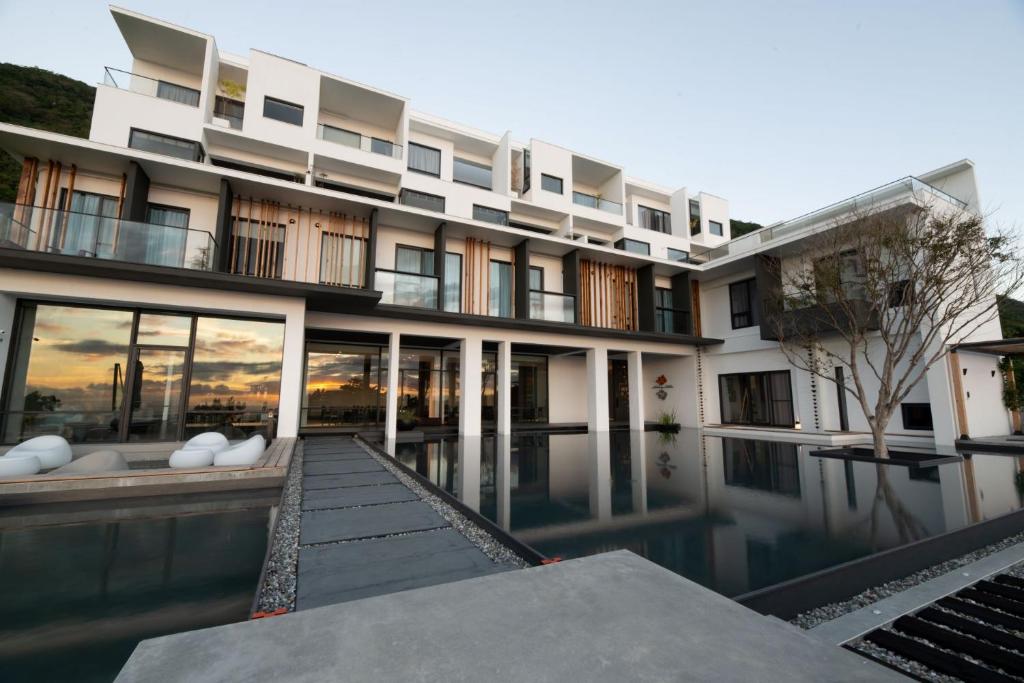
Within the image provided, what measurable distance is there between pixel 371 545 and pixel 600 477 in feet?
13.4

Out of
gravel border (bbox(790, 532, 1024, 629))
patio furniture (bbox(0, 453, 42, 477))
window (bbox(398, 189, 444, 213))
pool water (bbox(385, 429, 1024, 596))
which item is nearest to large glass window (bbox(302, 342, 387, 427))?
pool water (bbox(385, 429, 1024, 596))

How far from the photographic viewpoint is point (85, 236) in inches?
311

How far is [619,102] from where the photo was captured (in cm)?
1455

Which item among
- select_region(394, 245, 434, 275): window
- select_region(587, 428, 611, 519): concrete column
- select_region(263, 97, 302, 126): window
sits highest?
select_region(263, 97, 302, 126): window

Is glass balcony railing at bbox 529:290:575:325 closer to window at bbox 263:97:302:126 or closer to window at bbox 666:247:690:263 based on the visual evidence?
window at bbox 666:247:690:263

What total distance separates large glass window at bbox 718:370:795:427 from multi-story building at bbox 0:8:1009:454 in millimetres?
69

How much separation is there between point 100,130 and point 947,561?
599 inches

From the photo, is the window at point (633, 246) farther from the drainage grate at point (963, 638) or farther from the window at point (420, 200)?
the drainage grate at point (963, 638)

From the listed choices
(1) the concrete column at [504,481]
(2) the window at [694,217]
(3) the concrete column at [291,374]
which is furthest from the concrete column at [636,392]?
(3) the concrete column at [291,374]

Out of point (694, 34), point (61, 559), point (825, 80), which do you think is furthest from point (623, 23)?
point (61, 559)

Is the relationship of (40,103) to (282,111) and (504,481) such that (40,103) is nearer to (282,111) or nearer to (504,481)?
(282,111)

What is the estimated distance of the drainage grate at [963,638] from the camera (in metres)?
2.04

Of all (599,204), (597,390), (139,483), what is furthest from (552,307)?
(139,483)

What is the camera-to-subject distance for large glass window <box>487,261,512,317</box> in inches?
530
